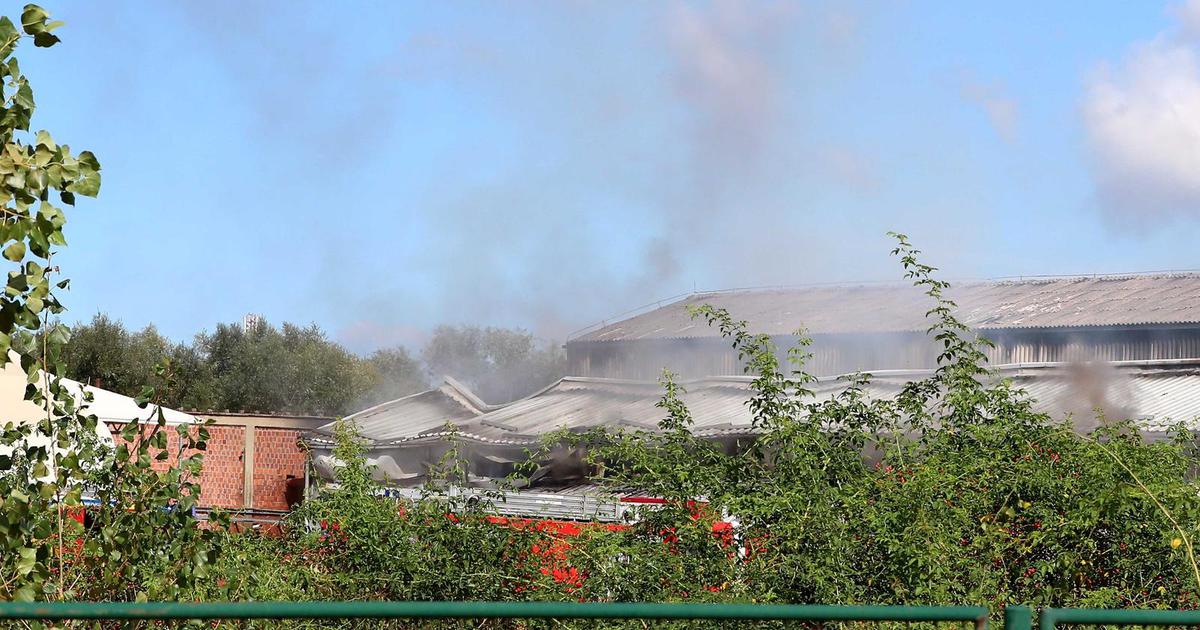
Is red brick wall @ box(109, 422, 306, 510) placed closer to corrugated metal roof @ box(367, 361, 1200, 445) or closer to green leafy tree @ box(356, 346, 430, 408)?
corrugated metal roof @ box(367, 361, 1200, 445)

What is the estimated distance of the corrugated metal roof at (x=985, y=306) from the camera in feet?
83.2

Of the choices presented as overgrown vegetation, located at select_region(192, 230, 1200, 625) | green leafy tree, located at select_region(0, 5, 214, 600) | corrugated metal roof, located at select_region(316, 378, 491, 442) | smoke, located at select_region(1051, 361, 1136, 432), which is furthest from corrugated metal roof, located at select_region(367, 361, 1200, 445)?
green leafy tree, located at select_region(0, 5, 214, 600)

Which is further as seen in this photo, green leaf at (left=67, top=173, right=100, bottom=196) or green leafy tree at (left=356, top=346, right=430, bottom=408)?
green leafy tree at (left=356, top=346, right=430, bottom=408)

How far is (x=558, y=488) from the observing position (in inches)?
705

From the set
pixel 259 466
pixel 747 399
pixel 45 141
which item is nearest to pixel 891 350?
pixel 747 399

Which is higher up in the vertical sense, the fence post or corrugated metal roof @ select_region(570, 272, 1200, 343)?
corrugated metal roof @ select_region(570, 272, 1200, 343)

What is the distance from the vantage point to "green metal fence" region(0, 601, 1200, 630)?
261 cm

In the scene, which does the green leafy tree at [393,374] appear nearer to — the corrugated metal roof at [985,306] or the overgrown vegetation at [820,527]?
the corrugated metal roof at [985,306]

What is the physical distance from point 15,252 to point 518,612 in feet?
7.24

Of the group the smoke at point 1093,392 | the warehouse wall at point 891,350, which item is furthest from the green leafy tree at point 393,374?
the smoke at point 1093,392

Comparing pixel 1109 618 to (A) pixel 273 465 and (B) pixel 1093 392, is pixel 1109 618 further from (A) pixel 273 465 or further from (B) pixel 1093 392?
(A) pixel 273 465

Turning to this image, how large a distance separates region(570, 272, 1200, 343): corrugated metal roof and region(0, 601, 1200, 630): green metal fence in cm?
2342

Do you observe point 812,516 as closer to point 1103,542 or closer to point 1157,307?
point 1103,542

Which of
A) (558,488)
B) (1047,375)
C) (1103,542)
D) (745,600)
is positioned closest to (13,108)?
(745,600)
